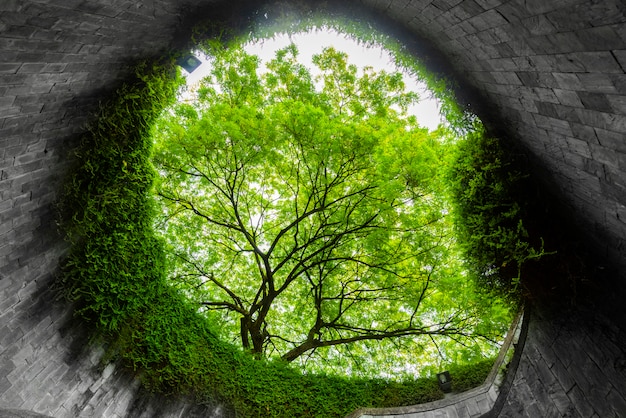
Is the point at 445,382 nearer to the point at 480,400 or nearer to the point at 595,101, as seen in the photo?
the point at 480,400

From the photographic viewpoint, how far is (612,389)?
11.2ft

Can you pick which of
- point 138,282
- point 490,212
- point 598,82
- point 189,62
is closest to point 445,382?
point 490,212

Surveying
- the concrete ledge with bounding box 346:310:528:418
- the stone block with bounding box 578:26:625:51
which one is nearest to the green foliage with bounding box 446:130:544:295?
the concrete ledge with bounding box 346:310:528:418

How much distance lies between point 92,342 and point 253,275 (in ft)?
19.6

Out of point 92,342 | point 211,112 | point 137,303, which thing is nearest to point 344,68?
point 211,112

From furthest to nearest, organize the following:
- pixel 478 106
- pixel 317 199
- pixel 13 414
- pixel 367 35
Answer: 1. pixel 317 199
2. pixel 367 35
3. pixel 478 106
4. pixel 13 414

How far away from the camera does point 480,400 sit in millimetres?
4992

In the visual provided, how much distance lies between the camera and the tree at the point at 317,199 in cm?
713

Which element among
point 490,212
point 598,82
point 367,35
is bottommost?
point 598,82

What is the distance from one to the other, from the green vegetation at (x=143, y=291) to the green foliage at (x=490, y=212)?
3.35 m

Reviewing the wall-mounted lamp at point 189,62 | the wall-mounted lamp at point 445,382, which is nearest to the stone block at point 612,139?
the wall-mounted lamp at point 189,62

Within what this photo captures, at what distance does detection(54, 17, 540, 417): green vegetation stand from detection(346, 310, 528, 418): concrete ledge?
1.13 meters

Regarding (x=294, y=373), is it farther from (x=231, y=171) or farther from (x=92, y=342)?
(x=231, y=171)

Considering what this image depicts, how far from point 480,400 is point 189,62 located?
666 centimetres
